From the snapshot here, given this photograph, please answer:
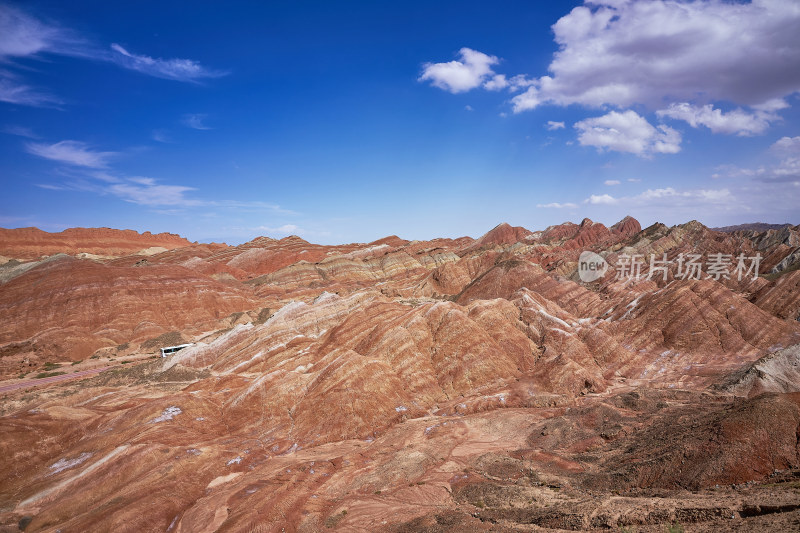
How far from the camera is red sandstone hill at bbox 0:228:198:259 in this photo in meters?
146

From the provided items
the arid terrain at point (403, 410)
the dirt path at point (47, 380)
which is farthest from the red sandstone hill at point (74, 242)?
the dirt path at point (47, 380)

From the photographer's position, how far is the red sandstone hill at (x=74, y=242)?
14588 cm

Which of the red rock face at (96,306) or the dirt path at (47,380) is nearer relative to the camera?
the dirt path at (47,380)

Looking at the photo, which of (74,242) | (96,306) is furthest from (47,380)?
(74,242)

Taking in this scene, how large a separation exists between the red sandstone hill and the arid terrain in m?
106

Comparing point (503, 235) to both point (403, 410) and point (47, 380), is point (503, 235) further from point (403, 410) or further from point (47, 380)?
point (47, 380)

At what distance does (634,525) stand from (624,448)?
11.4 metres

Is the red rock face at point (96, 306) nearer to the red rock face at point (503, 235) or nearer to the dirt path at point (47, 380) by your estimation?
the dirt path at point (47, 380)

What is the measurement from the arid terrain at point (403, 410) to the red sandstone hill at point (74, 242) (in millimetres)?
105721

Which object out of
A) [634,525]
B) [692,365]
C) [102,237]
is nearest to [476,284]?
[692,365]

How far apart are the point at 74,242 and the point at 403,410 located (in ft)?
622

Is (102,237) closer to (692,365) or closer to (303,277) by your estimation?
(303,277)

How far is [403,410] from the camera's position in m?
34.2

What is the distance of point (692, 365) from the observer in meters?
43.3
